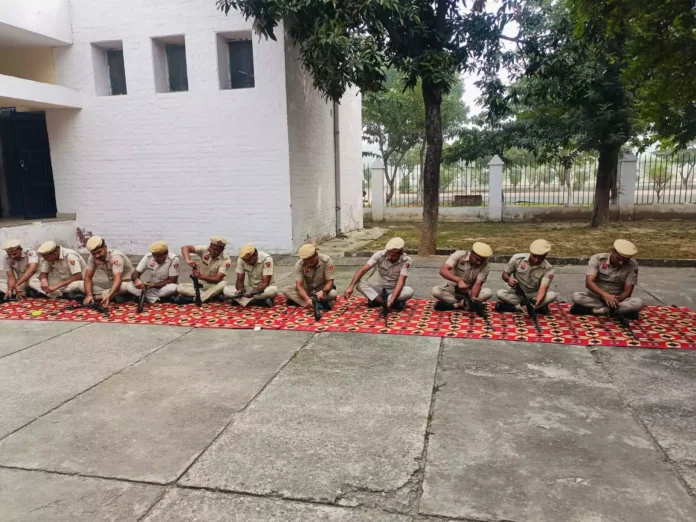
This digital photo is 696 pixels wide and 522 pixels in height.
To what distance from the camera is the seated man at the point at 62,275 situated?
7.04m

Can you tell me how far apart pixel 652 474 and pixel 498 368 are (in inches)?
64.3

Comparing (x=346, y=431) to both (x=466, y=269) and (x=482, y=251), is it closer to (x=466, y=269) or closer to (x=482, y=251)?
(x=482, y=251)

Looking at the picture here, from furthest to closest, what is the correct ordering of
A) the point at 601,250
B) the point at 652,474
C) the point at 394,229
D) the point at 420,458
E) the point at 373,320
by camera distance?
the point at 394,229 → the point at 601,250 → the point at 373,320 → the point at 420,458 → the point at 652,474

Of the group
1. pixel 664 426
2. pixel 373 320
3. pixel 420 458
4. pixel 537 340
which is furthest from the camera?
pixel 373 320

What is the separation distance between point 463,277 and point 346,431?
3340mm

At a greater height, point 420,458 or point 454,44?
point 454,44

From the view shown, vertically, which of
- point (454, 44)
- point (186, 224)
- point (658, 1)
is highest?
point (454, 44)

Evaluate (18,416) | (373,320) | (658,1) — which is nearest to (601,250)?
(658,1)

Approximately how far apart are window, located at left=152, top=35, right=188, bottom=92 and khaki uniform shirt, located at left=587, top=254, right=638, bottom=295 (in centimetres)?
837

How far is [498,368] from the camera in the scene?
4375mm

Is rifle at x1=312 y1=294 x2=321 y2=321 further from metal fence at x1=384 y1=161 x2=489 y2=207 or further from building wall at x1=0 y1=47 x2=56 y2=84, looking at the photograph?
metal fence at x1=384 y1=161 x2=489 y2=207

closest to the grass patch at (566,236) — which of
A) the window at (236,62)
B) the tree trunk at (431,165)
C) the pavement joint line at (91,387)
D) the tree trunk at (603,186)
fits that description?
the tree trunk at (603,186)

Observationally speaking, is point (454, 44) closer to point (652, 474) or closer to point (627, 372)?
point (627, 372)

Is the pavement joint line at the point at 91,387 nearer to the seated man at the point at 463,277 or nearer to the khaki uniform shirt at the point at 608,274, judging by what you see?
the seated man at the point at 463,277
